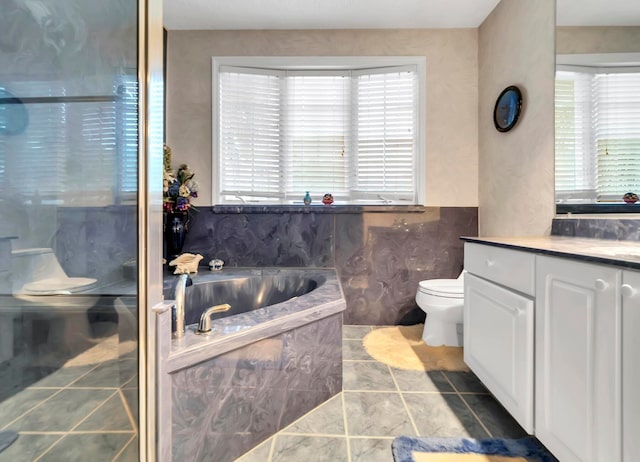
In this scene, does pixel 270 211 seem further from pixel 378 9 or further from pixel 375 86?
pixel 378 9

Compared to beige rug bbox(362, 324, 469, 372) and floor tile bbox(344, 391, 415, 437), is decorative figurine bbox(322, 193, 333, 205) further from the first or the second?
floor tile bbox(344, 391, 415, 437)

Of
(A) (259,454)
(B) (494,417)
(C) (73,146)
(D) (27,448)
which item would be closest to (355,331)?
(B) (494,417)

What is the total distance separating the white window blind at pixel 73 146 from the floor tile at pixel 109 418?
545mm

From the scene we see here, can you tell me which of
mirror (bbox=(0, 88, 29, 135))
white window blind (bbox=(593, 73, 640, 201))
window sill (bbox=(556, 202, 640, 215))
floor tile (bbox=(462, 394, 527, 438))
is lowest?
floor tile (bbox=(462, 394, 527, 438))

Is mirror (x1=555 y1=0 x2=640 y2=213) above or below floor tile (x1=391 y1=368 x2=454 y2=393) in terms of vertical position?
above

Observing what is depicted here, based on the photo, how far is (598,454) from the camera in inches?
32.7

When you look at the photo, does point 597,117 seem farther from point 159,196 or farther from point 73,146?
point 73,146

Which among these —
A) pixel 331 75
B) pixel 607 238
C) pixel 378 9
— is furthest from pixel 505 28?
pixel 607 238

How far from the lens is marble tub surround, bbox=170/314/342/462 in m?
1.02

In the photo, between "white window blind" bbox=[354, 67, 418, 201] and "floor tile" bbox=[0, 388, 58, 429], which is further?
"white window blind" bbox=[354, 67, 418, 201]

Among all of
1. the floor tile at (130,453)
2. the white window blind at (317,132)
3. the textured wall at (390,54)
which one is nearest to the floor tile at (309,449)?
the floor tile at (130,453)

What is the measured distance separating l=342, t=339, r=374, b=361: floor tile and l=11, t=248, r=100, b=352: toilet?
1.60m

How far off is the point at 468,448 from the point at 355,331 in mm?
1328

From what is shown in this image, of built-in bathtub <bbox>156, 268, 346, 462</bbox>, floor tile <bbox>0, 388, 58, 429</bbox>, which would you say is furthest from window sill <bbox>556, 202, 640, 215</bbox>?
floor tile <bbox>0, 388, 58, 429</bbox>
